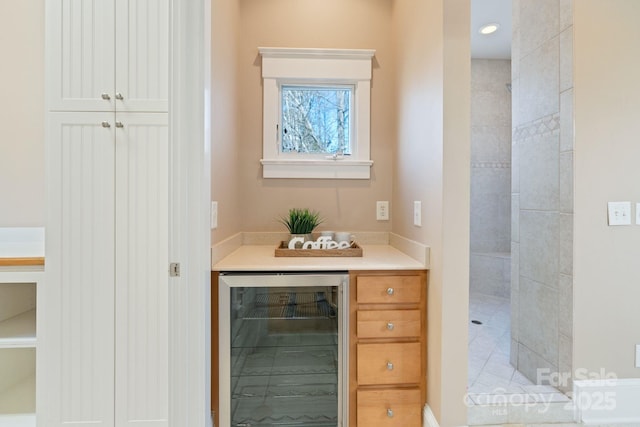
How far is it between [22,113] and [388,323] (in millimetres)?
2201

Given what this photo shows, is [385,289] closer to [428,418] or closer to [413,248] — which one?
[413,248]

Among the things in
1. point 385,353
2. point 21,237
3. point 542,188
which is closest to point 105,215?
point 21,237

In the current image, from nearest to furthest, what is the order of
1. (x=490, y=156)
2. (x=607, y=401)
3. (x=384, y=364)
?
(x=384, y=364) → (x=607, y=401) → (x=490, y=156)

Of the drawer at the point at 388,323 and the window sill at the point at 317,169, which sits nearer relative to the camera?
the drawer at the point at 388,323

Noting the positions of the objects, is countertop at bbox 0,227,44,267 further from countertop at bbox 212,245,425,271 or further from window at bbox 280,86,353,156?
window at bbox 280,86,353,156

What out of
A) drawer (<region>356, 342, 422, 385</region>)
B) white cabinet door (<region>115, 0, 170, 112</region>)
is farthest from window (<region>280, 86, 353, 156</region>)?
drawer (<region>356, 342, 422, 385</region>)

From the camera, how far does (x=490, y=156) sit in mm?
3754

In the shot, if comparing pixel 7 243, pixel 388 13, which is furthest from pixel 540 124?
pixel 7 243

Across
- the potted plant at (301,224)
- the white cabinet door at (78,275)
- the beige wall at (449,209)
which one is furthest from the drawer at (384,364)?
the white cabinet door at (78,275)

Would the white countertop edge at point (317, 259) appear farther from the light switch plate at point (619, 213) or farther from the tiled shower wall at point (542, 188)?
the light switch plate at point (619, 213)

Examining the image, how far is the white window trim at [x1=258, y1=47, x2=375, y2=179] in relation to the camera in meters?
2.07

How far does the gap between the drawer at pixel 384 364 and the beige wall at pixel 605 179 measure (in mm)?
891

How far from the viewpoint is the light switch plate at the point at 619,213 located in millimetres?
1532

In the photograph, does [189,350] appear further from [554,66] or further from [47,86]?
[554,66]
